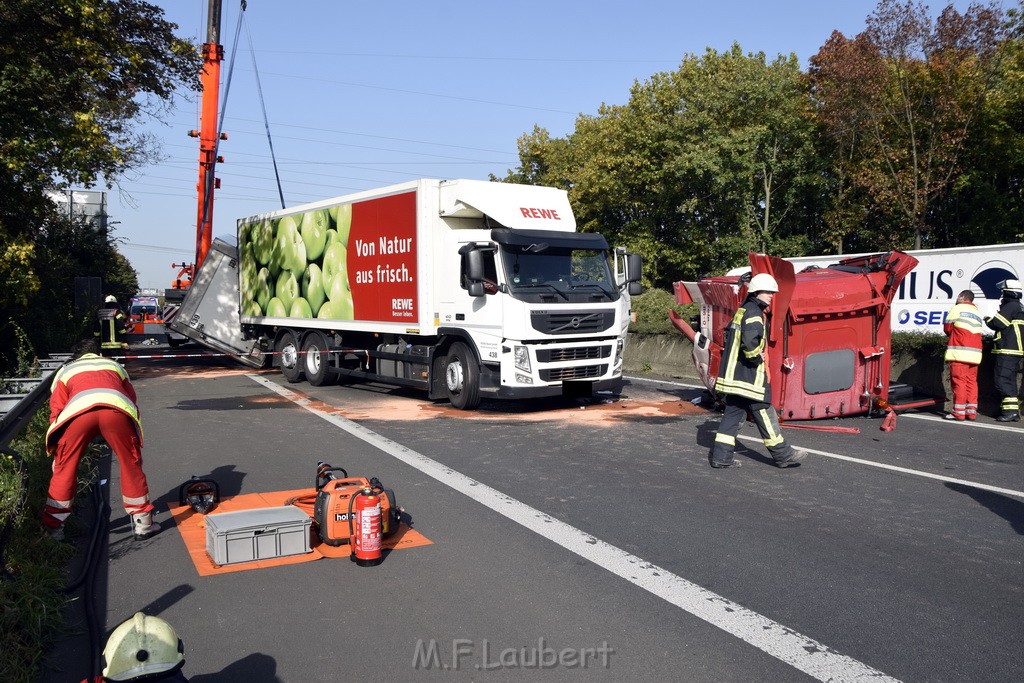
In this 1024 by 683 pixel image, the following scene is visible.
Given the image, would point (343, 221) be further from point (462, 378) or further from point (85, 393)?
point (85, 393)

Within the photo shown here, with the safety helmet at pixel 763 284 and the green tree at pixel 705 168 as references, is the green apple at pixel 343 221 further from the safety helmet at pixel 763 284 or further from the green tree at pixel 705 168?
the green tree at pixel 705 168

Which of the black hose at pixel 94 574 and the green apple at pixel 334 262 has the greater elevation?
the green apple at pixel 334 262

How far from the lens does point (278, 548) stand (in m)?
5.51

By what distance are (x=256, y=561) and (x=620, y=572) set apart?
2.26 meters

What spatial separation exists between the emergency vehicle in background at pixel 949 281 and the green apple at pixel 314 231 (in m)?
8.84

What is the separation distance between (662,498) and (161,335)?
1373 inches

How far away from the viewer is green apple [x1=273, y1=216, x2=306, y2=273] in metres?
17.0

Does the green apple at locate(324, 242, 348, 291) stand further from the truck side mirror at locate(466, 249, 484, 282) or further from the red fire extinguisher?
the red fire extinguisher

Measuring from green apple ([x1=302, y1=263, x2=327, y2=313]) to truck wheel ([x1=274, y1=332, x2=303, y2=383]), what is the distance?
1.21 metres

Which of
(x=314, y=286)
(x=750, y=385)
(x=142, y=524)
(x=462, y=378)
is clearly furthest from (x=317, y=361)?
(x=142, y=524)

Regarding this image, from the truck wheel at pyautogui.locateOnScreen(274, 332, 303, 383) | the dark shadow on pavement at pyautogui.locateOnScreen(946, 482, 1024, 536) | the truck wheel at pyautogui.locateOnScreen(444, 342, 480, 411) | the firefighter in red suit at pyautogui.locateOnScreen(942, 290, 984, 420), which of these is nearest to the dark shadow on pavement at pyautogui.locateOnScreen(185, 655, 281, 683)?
the dark shadow on pavement at pyautogui.locateOnScreen(946, 482, 1024, 536)

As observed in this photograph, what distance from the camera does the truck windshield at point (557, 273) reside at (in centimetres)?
1198

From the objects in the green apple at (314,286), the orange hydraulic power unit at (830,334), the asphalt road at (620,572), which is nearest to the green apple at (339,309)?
the green apple at (314,286)

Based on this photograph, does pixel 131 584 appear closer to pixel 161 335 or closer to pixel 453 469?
pixel 453 469
